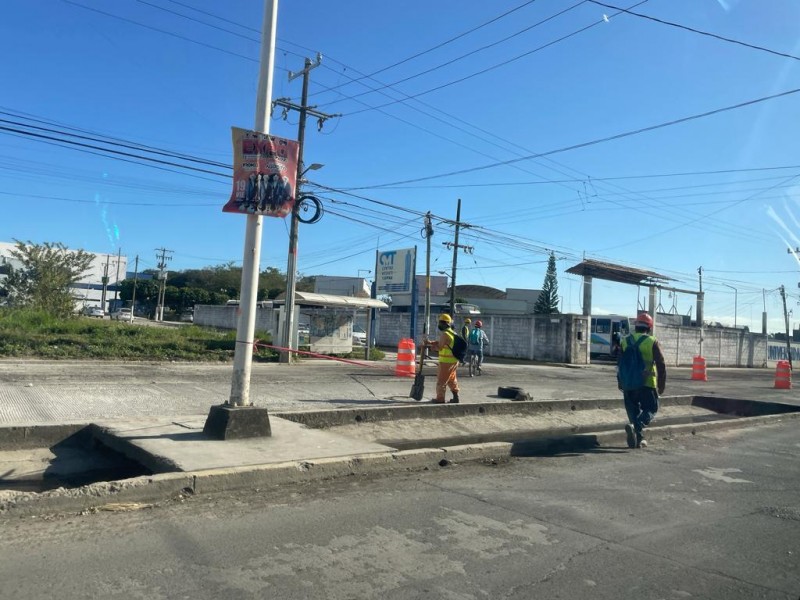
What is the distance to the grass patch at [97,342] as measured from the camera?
17859 mm

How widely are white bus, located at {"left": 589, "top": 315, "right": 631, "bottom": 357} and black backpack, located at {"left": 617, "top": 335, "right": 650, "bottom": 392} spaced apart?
3255 centimetres

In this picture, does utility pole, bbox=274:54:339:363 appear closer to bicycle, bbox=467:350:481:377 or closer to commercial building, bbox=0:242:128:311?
bicycle, bbox=467:350:481:377

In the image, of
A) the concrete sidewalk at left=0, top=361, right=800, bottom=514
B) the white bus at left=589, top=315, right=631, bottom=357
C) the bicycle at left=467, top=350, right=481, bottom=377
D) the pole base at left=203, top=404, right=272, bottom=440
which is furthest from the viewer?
the white bus at left=589, top=315, right=631, bottom=357

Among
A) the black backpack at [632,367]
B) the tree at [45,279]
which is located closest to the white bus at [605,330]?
the tree at [45,279]

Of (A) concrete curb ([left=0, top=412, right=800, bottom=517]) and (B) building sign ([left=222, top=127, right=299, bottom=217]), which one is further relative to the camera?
(B) building sign ([left=222, top=127, right=299, bottom=217])

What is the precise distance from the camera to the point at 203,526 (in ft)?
16.4

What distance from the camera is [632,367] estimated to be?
30.0ft

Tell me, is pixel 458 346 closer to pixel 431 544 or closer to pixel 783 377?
pixel 431 544

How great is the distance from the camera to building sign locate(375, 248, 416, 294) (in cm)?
3097

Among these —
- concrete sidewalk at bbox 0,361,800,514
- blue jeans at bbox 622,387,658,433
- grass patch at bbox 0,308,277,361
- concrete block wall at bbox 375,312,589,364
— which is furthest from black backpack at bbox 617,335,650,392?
concrete block wall at bbox 375,312,589,364

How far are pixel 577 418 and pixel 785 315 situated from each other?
4501cm

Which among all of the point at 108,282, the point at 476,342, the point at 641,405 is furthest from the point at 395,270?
the point at 108,282

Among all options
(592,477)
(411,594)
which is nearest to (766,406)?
(592,477)

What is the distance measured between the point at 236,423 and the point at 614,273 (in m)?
39.4
